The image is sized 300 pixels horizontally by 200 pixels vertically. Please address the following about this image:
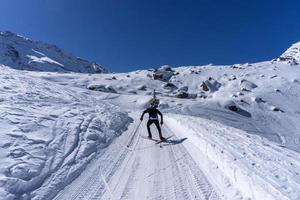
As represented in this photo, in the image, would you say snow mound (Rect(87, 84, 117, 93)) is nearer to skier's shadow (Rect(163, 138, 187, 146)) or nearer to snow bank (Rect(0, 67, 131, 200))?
snow bank (Rect(0, 67, 131, 200))

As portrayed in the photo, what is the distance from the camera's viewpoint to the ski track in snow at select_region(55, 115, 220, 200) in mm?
6105

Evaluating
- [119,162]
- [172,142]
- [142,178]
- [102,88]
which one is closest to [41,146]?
[119,162]

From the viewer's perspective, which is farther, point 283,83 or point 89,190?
point 283,83

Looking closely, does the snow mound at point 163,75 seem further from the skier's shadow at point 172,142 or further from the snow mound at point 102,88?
the skier's shadow at point 172,142

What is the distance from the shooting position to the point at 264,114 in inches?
1818

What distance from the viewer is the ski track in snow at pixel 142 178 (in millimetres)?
6105

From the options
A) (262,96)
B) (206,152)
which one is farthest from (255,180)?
(262,96)

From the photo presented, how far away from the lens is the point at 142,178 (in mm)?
7184

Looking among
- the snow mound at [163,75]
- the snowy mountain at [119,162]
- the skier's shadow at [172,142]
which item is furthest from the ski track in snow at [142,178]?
the snow mound at [163,75]

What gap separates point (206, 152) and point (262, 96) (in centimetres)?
5157

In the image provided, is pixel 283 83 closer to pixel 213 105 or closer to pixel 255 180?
pixel 213 105

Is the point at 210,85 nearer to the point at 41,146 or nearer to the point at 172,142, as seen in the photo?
the point at 172,142

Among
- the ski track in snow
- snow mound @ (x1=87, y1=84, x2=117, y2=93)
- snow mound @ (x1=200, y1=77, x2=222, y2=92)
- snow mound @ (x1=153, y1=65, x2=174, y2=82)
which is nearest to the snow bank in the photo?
the ski track in snow

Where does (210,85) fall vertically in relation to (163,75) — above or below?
below
